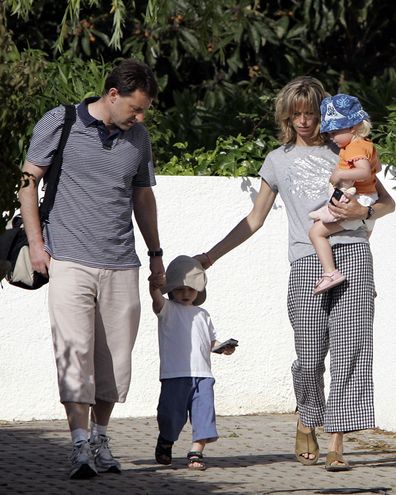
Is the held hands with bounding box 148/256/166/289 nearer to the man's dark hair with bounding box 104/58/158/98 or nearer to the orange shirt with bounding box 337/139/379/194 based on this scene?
the man's dark hair with bounding box 104/58/158/98

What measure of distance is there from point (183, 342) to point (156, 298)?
0.93 feet

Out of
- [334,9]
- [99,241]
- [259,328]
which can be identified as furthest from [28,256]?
[334,9]

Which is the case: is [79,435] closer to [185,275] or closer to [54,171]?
[185,275]

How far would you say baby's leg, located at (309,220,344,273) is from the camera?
6902 mm

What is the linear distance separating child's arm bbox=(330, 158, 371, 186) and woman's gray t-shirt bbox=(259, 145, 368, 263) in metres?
0.21

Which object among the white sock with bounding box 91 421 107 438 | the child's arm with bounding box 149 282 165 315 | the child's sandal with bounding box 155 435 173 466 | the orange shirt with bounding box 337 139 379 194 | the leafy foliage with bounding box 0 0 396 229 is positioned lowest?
the child's sandal with bounding box 155 435 173 466

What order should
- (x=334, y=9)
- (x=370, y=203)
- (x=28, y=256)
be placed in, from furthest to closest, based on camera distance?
(x=334, y=9) < (x=370, y=203) < (x=28, y=256)

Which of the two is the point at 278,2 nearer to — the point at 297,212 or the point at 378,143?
the point at 378,143

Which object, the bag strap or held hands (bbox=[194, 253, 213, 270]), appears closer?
the bag strap

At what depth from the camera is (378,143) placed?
9.41 m

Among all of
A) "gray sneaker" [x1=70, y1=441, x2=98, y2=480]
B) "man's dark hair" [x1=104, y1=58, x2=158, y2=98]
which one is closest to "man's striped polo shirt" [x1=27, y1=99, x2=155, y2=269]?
"man's dark hair" [x1=104, y1=58, x2=158, y2=98]

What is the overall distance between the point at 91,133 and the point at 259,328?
272cm

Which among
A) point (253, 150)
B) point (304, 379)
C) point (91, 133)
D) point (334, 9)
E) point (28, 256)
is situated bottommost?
point (304, 379)

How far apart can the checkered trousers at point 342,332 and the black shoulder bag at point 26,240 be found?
1370mm
